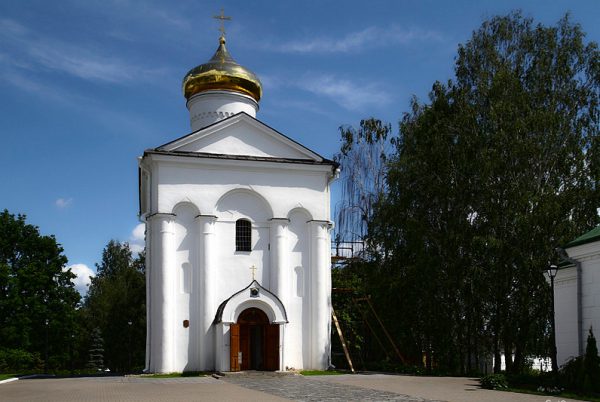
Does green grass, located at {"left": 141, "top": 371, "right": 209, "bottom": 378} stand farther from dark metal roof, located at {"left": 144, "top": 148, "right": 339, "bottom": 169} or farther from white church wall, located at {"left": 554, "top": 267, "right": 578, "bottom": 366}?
white church wall, located at {"left": 554, "top": 267, "right": 578, "bottom": 366}

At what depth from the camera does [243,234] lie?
2314cm

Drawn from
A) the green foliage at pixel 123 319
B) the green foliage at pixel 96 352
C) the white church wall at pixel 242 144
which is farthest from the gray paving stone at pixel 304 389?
the green foliage at pixel 96 352

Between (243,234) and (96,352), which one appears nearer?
(243,234)

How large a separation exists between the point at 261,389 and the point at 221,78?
45.4ft

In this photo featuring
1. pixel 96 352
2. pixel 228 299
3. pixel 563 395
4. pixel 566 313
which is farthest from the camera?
pixel 96 352

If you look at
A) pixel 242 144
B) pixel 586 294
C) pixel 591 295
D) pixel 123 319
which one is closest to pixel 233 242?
pixel 242 144

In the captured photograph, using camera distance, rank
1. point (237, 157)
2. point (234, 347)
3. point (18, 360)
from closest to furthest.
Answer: point (234, 347) → point (237, 157) → point (18, 360)

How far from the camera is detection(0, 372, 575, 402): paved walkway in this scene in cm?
1408

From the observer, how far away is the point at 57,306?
120 feet

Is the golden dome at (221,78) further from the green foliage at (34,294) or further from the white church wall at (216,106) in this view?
the green foliage at (34,294)

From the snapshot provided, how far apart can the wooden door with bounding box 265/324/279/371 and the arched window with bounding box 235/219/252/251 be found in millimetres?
2920

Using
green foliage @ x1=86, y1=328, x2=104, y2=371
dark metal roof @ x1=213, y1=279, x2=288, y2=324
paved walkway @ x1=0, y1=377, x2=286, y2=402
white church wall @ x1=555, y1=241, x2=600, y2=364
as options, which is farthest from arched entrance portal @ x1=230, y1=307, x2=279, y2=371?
green foliage @ x1=86, y1=328, x2=104, y2=371

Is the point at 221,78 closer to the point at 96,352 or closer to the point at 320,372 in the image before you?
the point at 320,372

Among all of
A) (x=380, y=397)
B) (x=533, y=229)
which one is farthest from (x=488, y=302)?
(x=380, y=397)
